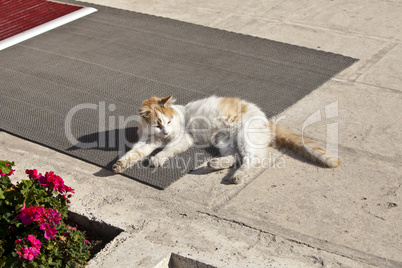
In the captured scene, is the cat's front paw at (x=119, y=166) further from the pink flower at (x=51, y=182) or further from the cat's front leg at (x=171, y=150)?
the pink flower at (x=51, y=182)

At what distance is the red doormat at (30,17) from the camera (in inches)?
256

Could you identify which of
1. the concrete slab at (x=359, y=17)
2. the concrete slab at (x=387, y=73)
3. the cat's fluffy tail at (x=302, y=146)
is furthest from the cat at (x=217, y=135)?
the concrete slab at (x=359, y=17)

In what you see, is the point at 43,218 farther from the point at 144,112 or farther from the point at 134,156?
the point at 144,112

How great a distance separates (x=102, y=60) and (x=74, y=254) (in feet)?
10.6

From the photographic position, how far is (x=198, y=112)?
4273 millimetres

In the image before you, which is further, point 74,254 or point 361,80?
point 361,80

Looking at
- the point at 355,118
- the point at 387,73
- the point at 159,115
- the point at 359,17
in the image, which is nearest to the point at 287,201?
the point at 159,115

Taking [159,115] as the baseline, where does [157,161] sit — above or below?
below

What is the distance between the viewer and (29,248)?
2.77m

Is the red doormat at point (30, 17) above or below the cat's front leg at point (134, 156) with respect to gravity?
above

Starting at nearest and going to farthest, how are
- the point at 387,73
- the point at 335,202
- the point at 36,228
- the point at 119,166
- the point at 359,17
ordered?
the point at 36,228 → the point at 335,202 → the point at 119,166 → the point at 387,73 → the point at 359,17

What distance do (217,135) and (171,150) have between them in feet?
1.21

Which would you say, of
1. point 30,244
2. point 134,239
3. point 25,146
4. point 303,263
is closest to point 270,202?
point 303,263

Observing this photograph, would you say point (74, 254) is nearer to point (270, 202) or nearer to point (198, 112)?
point (270, 202)
